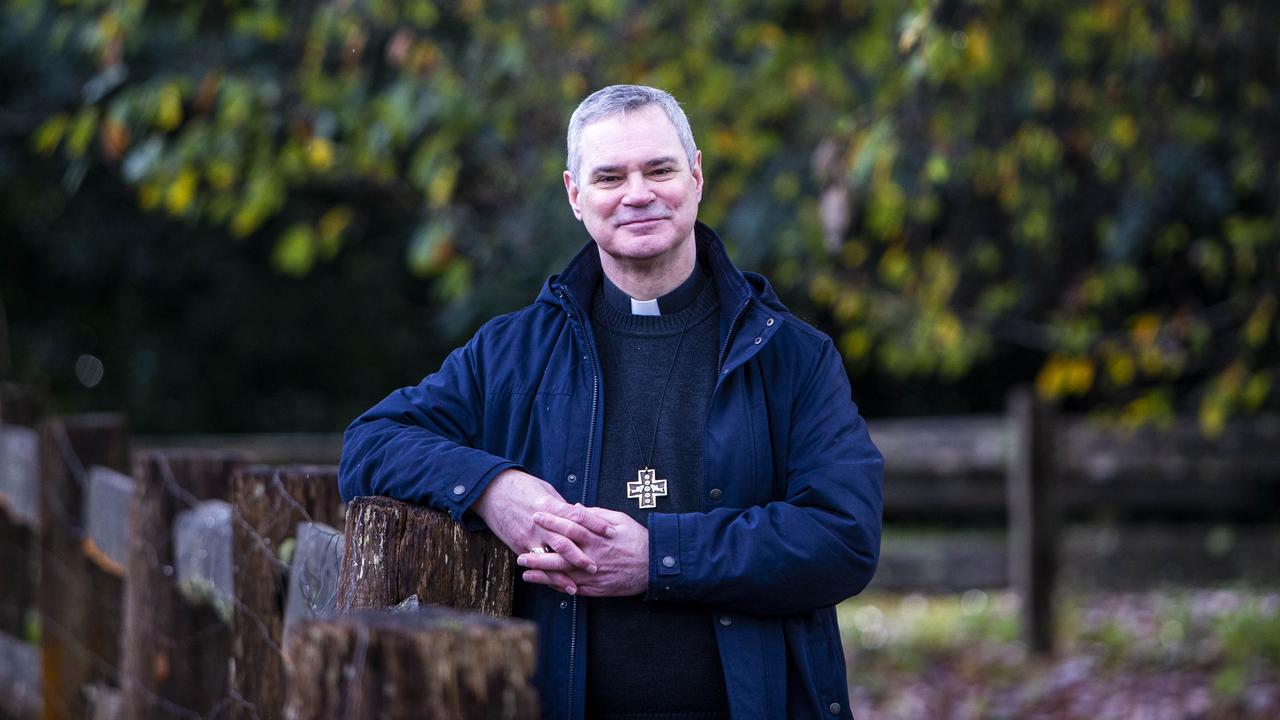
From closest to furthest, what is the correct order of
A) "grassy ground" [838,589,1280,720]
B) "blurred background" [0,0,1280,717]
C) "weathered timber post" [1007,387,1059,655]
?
"blurred background" [0,0,1280,717]
"grassy ground" [838,589,1280,720]
"weathered timber post" [1007,387,1059,655]

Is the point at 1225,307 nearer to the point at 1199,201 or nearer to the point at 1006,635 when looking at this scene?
the point at 1006,635

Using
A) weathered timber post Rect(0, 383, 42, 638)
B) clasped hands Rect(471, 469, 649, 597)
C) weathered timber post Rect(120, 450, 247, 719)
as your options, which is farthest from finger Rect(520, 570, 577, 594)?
weathered timber post Rect(0, 383, 42, 638)

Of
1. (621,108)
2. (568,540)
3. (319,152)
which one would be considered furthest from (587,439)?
(319,152)

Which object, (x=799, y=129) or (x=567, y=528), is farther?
(x=799, y=129)

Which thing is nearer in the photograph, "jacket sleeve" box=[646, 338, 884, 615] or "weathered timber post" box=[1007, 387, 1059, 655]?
"jacket sleeve" box=[646, 338, 884, 615]

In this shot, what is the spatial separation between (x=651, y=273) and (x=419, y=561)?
2.07 ft

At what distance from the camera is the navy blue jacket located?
2.20 metres

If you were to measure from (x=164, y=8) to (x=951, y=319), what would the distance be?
13.4 ft

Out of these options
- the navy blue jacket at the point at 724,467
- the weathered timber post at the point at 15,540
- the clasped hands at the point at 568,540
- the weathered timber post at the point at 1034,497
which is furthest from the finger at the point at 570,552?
the weathered timber post at the point at 1034,497

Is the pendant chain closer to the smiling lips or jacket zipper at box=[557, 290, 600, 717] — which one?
jacket zipper at box=[557, 290, 600, 717]

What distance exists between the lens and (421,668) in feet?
5.09

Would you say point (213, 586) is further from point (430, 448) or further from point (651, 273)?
point (651, 273)

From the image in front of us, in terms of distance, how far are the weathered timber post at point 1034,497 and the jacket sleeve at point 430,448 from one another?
6.09m

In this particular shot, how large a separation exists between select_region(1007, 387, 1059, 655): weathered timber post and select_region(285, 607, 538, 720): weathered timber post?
6813mm
